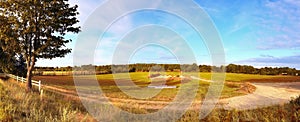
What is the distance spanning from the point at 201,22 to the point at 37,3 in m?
18.7

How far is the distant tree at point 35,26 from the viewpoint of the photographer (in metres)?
27.0

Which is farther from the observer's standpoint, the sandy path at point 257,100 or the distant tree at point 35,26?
the distant tree at point 35,26

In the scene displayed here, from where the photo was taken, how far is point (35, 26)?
2722 cm

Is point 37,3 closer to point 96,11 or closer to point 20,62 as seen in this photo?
point 96,11

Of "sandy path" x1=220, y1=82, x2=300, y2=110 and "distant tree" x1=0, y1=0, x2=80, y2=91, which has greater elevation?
"distant tree" x1=0, y1=0, x2=80, y2=91

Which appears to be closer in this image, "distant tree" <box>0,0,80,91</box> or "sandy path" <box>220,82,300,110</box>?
"sandy path" <box>220,82,300,110</box>

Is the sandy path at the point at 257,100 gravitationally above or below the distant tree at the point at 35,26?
below

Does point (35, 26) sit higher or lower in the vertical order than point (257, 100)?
A: higher

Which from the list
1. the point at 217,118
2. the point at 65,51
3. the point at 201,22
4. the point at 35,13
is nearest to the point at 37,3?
the point at 35,13

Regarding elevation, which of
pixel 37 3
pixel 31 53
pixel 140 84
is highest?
pixel 37 3

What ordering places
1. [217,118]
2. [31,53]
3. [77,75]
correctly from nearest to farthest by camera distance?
[217,118]
[31,53]
[77,75]

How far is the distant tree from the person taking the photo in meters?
27.0

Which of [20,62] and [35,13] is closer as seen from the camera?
[35,13]

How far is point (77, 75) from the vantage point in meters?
65.9
